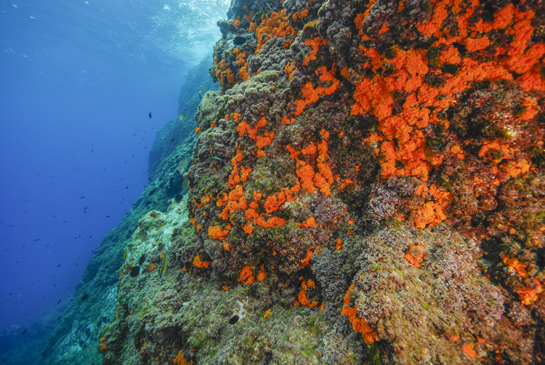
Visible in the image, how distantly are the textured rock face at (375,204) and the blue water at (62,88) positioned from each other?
16.5 m

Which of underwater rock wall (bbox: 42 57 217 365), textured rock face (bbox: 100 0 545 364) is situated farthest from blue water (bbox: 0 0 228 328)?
textured rock face (bbox: 100 0 545 364)

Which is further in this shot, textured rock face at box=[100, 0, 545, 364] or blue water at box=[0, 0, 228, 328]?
blue water at box=[0, 0, 228, 328]

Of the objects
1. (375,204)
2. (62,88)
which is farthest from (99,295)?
(62,88)

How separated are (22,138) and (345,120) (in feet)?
663

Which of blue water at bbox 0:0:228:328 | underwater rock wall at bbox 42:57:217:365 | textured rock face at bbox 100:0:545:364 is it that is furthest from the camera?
blue water at bbox 0:0:228:328

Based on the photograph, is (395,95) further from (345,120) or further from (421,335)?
(421,335)

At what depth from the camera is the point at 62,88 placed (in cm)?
6938

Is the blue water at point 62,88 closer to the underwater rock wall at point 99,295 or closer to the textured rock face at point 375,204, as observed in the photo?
the underwater rock wall at point 99,295

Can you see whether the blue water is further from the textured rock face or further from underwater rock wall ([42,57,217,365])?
the textured rock face

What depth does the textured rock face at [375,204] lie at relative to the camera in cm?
241

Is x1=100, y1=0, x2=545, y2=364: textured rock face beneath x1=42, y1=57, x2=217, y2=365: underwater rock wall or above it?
above

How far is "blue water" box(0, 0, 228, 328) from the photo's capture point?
28297mm

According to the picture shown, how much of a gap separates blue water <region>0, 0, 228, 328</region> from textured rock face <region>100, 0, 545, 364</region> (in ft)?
54.1

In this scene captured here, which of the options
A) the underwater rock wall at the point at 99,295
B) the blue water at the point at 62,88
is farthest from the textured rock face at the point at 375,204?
the blue water at the point at 62,88
